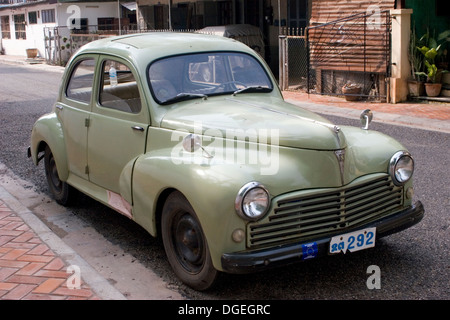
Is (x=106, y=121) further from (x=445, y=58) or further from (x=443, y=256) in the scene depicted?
(x=445, y=58)

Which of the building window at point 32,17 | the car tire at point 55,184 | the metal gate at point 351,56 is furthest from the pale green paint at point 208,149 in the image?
the building window at point 32,17

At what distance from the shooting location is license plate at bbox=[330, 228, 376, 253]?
12.6 ft

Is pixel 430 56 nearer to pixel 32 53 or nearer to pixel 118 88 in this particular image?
pixel 118 88

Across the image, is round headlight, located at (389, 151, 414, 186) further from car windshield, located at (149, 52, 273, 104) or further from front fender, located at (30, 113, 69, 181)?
front fender, located at (30, 113, 69, 181)

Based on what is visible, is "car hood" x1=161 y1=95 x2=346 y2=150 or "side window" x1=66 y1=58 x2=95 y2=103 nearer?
"car hood" x1=161 y1=95 x2=346 y2=150

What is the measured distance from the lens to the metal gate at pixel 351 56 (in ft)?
41.7

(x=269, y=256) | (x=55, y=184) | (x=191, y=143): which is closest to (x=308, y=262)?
(x=269, y=256)

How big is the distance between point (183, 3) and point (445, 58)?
42.6ft

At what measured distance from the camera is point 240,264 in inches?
141

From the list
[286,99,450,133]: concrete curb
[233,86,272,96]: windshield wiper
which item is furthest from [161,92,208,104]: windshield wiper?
[286,99,450,133]: concrete curb

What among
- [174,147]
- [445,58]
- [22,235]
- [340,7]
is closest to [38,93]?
[340,7]

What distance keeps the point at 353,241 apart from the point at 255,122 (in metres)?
1.12

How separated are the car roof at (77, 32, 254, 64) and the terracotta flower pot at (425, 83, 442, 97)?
783 centimetres

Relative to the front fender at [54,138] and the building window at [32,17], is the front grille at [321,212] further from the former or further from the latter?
the building window at [32,17]
